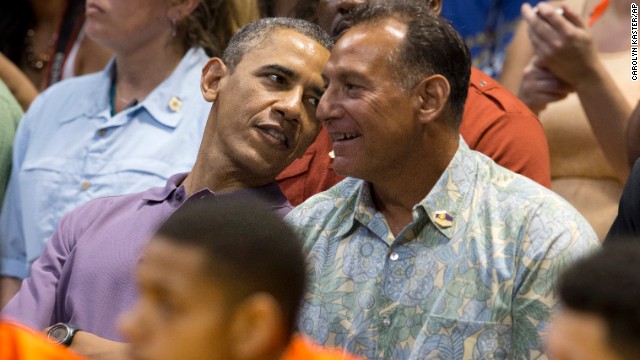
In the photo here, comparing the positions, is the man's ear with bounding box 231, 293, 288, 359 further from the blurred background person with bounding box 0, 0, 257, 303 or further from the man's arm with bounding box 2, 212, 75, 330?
the blurred background person with bounding box 0, 0, 257, 303

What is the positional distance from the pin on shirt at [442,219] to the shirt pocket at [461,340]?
190 millimetres

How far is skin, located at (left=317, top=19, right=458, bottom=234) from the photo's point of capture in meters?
2.39

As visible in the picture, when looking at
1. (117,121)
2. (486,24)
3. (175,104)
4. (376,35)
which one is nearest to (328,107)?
(376,35)

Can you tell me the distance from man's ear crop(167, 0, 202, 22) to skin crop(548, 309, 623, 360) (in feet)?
7.24

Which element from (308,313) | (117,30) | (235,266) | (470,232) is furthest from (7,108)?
(235,266)

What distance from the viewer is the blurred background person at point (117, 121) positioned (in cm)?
318

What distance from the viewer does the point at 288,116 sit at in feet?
8.82

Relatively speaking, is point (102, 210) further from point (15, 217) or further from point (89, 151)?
point (15, 217)

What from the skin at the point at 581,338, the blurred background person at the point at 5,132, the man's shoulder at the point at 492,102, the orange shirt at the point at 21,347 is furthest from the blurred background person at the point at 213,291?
the blurred background person at the point at 5,132

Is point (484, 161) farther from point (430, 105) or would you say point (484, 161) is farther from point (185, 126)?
point (185, 126)

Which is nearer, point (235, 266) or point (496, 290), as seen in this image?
point (235, 266)

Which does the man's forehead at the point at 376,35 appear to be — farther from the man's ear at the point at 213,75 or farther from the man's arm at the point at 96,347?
the man's arm at the point at 96,347

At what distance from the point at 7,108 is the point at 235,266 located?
2113mm

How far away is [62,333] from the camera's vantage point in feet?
7.84
